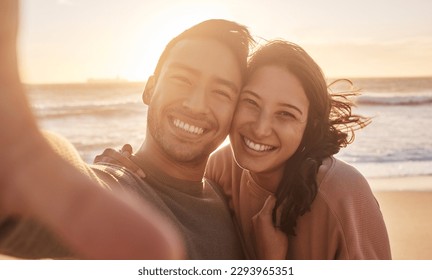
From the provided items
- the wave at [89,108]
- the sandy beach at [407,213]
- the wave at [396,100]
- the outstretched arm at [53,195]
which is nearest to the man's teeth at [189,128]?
the outstretched arm at [53,195]

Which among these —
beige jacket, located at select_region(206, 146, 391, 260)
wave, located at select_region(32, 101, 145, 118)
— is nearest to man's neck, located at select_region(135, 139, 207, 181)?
beige jacket, located at select_region(206, 146, 391, 260)

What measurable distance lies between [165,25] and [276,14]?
0.76m

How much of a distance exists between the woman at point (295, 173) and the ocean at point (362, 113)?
2.10 metres

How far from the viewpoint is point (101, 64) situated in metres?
8.81

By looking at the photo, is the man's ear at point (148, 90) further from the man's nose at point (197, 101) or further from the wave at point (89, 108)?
the wave at point (89, 108)

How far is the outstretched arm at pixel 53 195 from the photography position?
12.7 inches

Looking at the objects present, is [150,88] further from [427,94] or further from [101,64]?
[427,94]

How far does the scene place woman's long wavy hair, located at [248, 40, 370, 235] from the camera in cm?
189

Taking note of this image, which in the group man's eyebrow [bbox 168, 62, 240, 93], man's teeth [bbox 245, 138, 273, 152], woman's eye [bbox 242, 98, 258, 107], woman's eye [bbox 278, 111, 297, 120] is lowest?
man's teeth [bbox 245, 138, 273, 152]

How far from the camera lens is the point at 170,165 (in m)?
2.00

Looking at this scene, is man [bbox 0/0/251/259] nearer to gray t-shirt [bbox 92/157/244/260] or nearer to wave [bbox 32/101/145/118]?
gray t-shirt [bbox 92/157/244/260]

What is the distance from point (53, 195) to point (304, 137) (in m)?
1.83

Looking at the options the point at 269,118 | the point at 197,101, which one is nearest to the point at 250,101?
the point at 269,118

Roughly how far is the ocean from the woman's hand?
231cm
